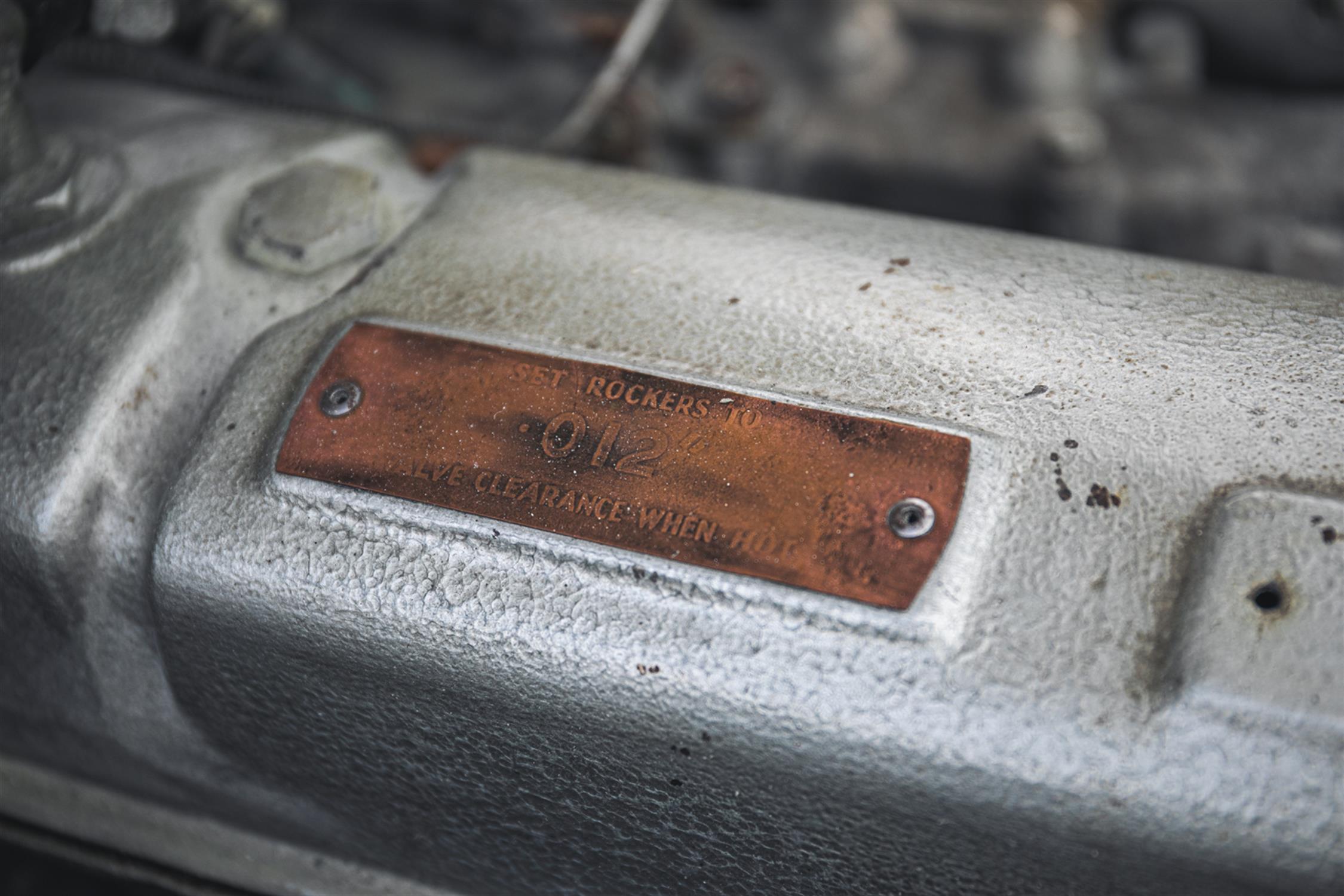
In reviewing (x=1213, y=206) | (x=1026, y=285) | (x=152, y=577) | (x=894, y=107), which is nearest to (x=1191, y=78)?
(x=1213, y=206)

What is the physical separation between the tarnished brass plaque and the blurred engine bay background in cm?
54

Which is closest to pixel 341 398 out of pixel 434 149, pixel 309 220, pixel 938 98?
pixel 309 220

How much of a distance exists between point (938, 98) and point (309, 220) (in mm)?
870

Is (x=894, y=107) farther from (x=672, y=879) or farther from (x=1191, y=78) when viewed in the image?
(x=672, y=879)

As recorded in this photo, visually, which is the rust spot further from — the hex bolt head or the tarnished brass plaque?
the tarnished brass plaque

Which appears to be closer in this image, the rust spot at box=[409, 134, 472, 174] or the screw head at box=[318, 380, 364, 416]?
the screw head at box=[318, 380, 364, 416]

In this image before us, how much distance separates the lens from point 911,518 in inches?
23.9

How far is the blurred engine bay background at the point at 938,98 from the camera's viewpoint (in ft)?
4.14

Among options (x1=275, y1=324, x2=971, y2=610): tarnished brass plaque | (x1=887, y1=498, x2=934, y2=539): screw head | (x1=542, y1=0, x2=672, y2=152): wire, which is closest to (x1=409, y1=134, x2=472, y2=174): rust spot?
(x1=542, y1=0, x2=672, y2=152): wire

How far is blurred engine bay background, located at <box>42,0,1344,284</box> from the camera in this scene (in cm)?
126

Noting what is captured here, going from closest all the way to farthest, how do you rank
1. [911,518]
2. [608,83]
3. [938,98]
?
[911,518] → [608,83] → [938,98]

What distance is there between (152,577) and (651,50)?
97 cm

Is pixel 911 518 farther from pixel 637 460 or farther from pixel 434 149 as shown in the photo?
pixel 434 149

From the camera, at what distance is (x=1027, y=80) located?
52.1 inches
